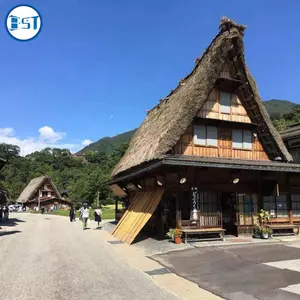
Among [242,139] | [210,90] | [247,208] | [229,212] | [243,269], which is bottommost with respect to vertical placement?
[243,269]

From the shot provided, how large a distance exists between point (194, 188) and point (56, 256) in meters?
6.75

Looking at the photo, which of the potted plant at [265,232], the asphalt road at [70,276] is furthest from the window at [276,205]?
the asphalt road at [70,276]

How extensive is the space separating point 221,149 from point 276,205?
439cm

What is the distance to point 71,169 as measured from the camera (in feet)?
346

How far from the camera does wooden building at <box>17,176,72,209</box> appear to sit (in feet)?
227

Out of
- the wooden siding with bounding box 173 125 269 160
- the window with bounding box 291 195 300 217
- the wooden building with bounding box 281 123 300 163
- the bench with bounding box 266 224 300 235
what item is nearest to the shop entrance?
the bench with bounding box 266 224 300 235

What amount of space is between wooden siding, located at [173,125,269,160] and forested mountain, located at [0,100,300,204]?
2128 centimetres

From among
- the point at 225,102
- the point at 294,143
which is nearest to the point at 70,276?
the point at 225,102

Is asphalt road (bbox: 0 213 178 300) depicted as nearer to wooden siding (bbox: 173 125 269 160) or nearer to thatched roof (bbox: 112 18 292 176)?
thatched roof (bbox: 112 18 292 176)

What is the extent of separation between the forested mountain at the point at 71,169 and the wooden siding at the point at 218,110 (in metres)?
21.7

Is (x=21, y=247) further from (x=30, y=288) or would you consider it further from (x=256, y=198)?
(x=256, y=198)

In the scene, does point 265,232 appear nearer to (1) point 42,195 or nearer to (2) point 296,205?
(2) point 296,205

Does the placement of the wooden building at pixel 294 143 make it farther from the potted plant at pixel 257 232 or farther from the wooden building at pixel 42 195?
the wooden building at pixel 42 195

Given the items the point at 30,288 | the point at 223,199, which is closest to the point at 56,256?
the point at 30,288
